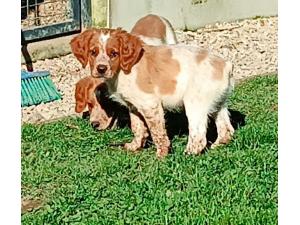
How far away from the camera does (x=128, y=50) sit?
7.32 metres

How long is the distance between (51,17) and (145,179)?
16.3ft

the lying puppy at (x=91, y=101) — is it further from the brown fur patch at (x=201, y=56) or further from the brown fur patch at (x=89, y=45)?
the brown fur patch at (x=201, y=56)

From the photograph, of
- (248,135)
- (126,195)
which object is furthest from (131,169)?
(248,135)

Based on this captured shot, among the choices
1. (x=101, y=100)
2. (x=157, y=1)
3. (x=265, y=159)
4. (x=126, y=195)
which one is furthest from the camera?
(x=157, y=1)

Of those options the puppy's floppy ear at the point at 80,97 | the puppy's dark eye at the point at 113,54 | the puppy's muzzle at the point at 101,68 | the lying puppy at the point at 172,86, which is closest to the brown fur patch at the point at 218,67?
the lying puppy at the point at 172,86

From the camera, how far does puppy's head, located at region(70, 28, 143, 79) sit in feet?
23.6

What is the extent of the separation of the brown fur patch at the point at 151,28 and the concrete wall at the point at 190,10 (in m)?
2.00

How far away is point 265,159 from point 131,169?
1048 millimetres

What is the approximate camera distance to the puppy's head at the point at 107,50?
7199 millimetres

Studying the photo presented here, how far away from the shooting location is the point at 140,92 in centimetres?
755

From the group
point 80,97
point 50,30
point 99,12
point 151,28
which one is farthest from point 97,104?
point 99,12

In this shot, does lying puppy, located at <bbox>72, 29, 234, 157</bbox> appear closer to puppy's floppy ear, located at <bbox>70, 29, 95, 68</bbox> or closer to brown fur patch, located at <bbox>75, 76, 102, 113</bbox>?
puppy's floppy ear, located at <bbox>70, 29, 95, 68</bbox>

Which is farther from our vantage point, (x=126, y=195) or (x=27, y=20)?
(x=27, y=20)

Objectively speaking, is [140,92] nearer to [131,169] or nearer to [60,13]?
[131,169]
